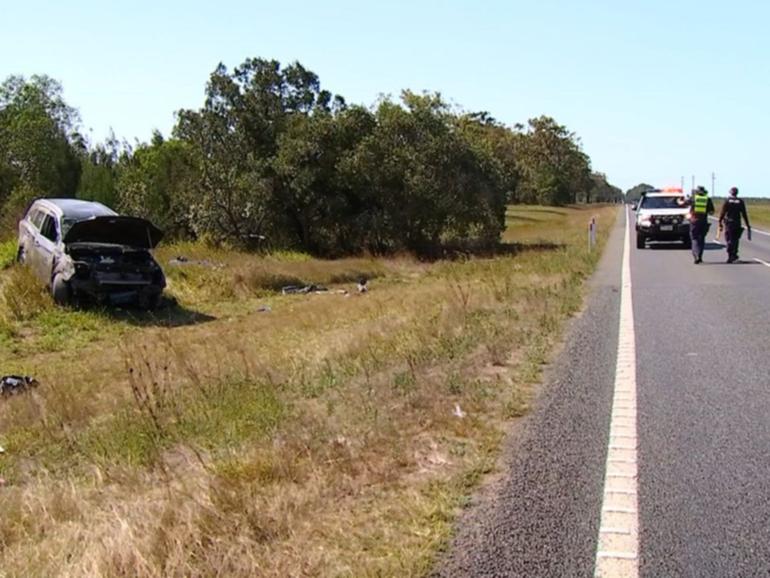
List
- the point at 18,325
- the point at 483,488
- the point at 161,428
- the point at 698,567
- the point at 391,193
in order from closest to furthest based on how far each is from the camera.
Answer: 1. the point at 698,567
2. the point at 483,488
3. the point at 161,428
4. the point at 18,325
5. the point at 391,193

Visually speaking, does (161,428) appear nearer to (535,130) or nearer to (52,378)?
(52,378)

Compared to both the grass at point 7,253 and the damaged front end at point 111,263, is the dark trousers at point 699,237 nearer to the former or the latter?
the damaged front end at point 111,263

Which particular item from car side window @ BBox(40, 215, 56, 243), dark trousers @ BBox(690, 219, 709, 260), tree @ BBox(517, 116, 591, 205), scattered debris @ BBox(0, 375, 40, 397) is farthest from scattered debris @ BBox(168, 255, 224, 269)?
tree @ BBox(517, 116, 591, 205)

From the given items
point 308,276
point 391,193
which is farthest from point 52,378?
point 391,193

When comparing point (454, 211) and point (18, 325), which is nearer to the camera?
point (18, 325)

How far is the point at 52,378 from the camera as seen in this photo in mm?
10508

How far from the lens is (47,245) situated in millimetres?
17359

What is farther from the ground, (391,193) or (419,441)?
(391,193)

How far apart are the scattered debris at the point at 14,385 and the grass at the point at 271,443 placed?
25cm

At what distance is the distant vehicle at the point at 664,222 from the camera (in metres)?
27.8

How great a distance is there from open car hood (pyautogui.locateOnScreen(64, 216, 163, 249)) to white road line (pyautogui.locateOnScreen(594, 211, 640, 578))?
1227 cm

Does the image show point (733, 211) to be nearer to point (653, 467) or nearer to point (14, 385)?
point (653, 467)

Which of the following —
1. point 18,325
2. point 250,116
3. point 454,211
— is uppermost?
point 250,116

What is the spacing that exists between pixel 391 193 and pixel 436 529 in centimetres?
3136
